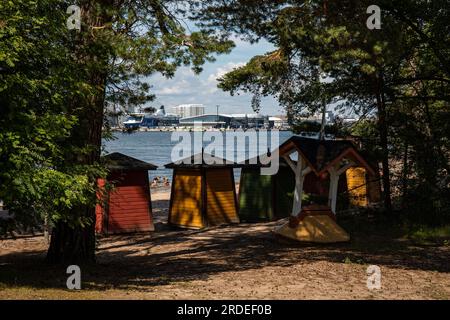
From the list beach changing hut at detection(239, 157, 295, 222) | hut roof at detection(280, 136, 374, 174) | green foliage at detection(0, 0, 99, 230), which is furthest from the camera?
beach changing hut at detection(239, 157, 295, 222)

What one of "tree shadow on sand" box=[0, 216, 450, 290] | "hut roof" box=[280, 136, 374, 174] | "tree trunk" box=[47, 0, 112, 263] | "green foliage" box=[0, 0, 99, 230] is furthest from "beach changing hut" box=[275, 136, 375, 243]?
"green foliage" box=[0, 0, 99, 230]

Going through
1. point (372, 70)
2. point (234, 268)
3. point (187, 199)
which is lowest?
point (234, 268)

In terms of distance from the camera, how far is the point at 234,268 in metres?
12.1

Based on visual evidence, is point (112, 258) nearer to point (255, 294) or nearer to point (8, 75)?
point (255, 294)

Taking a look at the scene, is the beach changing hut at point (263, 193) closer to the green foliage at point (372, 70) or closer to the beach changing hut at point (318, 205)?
the green foliage at point (372, 70)

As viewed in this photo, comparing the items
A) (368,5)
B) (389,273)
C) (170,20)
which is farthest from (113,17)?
(389,273)

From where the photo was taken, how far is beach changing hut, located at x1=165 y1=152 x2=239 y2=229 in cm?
1977

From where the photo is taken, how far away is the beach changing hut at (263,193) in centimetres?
2156

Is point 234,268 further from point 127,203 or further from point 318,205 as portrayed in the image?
point 127,203

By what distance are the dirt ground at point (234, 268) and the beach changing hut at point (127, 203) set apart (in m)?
0.60

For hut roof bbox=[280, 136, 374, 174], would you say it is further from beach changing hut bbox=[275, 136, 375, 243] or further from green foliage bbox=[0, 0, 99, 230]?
green foliage bbox=[0, 0, 99, 230]

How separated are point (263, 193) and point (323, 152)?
6.34 m

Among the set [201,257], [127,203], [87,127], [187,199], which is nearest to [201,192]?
[187,199]

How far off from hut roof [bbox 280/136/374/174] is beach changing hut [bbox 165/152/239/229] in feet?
15.0
